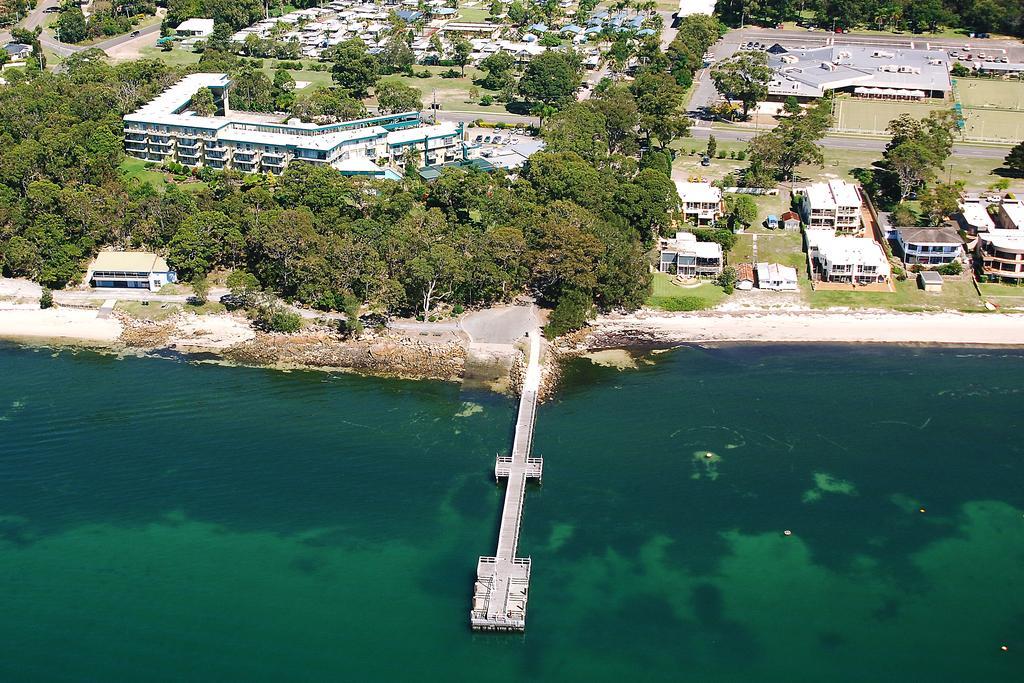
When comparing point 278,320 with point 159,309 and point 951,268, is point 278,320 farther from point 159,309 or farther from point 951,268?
point 951,268

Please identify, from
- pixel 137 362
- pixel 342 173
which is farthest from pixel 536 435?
pixel 342 173

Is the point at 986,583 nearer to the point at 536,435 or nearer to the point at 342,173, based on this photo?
the point at 536,435

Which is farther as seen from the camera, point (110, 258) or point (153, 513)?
point (110, 258)

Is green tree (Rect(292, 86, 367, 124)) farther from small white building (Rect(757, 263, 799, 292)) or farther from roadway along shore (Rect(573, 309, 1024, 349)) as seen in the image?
small white building (Rect(757, 263, 799, 292))

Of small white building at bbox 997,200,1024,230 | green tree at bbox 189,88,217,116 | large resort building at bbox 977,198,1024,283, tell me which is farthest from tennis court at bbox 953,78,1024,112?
green tree at bbox 189,88,217,116

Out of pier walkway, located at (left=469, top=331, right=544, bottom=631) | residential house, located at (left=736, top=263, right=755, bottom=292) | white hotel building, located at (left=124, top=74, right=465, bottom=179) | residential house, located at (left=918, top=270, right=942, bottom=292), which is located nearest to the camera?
pier walkway, located at (left=469, top=331, right=544, bottom=631)
